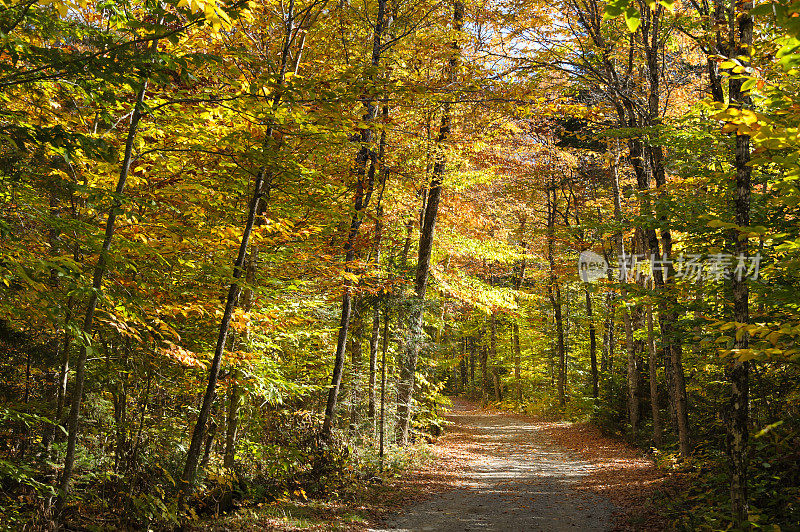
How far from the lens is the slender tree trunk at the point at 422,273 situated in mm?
11727

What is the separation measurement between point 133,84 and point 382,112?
8.32 metres

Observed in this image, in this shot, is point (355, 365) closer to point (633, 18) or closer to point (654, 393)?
point (654, 393)

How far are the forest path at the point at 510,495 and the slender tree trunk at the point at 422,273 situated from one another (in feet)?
5.51

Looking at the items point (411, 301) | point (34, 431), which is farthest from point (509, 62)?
point (34, 431)

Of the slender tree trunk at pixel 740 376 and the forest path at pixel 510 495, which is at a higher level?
the slender tree trunk at pixel 740 376

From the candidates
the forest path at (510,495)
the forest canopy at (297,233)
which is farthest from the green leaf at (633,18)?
the forest path at (510,495)

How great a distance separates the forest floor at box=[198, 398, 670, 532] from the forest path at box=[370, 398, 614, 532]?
2 cm

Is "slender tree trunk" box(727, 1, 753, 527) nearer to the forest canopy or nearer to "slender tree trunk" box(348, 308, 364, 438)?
the forest canopy

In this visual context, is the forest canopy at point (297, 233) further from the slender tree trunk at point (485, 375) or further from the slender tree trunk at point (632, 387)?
the slender tree trunk at point (485, 375)

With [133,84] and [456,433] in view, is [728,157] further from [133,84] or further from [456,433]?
[456,433]

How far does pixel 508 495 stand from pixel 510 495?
38mm

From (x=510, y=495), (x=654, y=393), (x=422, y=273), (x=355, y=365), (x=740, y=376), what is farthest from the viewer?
(x=422, y=273)

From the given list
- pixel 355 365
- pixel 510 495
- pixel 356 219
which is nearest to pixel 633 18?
pixel 356 219

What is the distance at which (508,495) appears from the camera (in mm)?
9492
